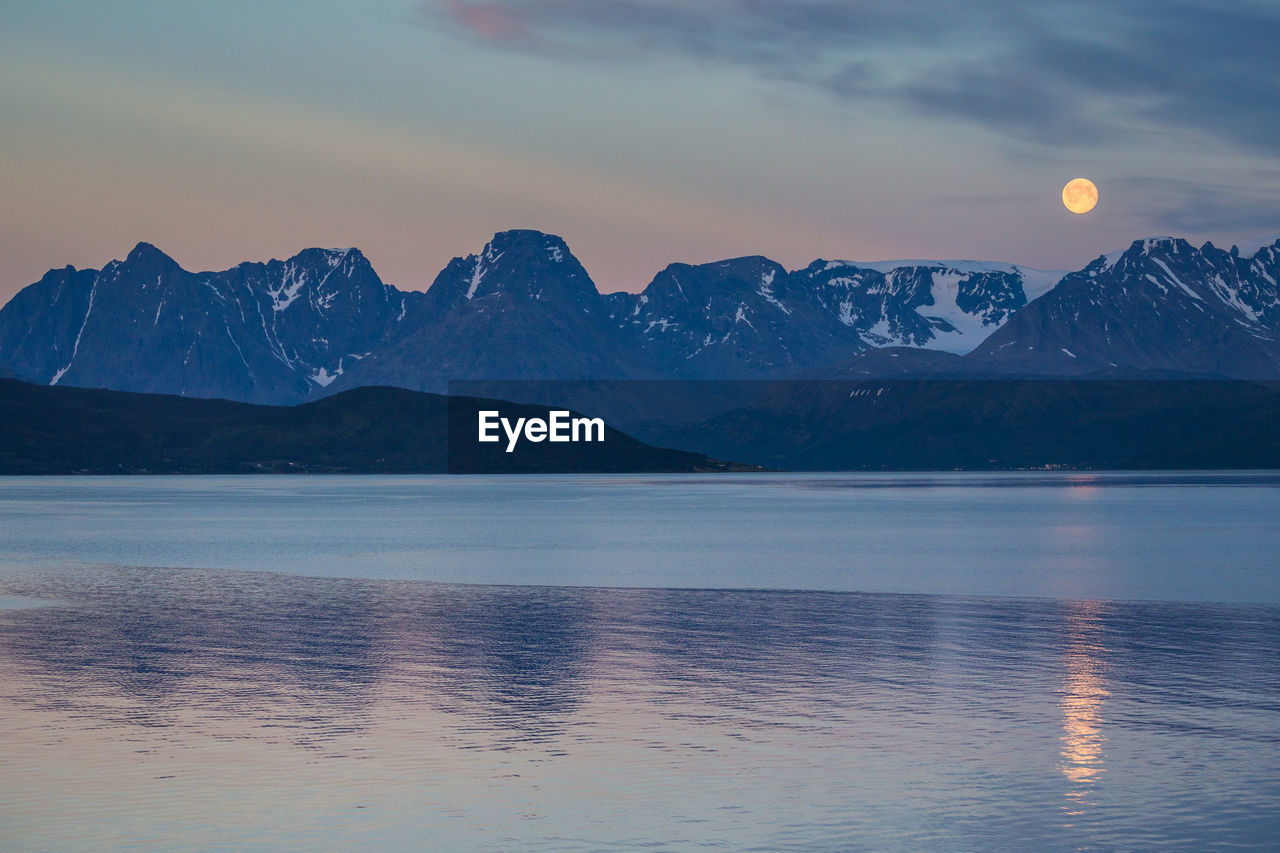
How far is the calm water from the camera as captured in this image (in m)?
22.2

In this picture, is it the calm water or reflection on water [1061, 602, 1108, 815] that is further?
reflection on water [1061, 602, 1108, 815]

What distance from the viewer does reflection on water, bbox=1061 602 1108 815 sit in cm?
2491

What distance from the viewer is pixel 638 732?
29484 millimetres

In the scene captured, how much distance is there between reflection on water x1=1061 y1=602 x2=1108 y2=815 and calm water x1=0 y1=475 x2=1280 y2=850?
0.11m

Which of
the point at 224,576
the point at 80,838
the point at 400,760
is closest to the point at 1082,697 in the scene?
the point at 400,760

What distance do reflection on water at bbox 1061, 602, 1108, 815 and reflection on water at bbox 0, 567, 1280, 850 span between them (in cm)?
12

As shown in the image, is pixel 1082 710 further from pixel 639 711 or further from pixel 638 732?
pixel 638 732

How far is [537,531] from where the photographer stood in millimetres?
128625

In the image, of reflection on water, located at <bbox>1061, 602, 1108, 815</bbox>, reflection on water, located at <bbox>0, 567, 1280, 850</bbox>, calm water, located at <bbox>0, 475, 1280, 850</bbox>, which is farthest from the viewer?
reflection on water, located at <bbox>1061, 602, 1108, 815</bbox>

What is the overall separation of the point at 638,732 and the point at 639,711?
2548mm

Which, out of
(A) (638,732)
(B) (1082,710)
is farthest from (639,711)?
(B) (1082,710)

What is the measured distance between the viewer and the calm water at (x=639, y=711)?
2216 centimetres

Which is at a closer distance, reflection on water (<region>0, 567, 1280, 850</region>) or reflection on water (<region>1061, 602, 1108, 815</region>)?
reflection on water (<region>0, 567, 1280, 850</region>)

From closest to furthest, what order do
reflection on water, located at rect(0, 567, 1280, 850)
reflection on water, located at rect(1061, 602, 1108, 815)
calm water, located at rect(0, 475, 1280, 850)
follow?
reflection on water, located at rect(0, 567, 1280, 850), calm water, located at rect(0, 475, 1280, 850), reflection on water, located at rect(1061, 602, 1108, 815)
